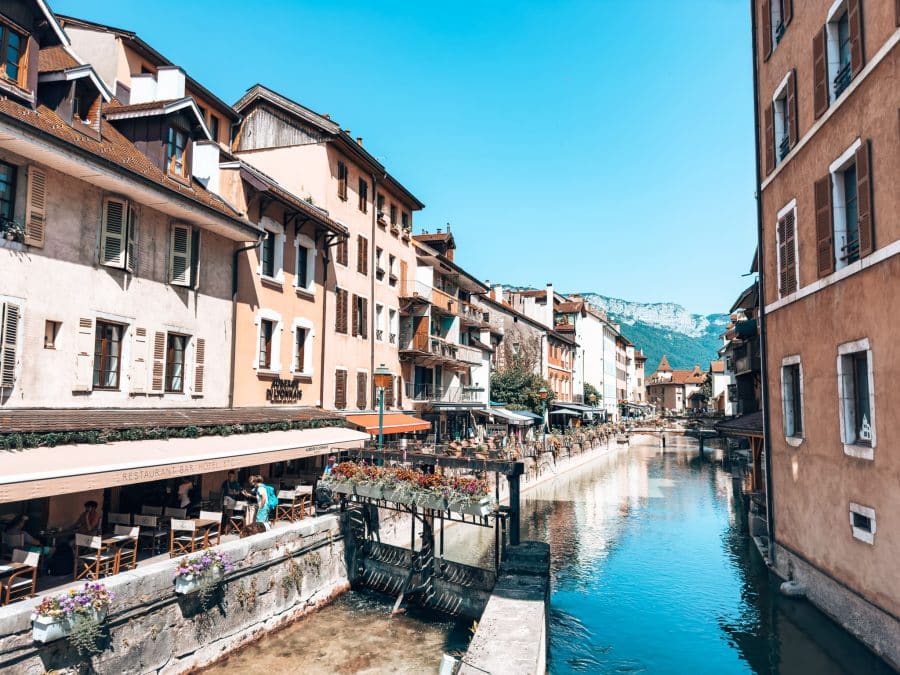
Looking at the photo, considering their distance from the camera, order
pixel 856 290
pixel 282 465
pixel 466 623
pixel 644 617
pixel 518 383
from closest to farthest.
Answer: pixel 856 290, pixel 466 623, pixel 644 617, pixel 282 465, pixel 518 383

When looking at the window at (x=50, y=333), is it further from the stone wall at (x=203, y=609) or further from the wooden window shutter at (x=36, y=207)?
the stone wall at (x=203, y=609)

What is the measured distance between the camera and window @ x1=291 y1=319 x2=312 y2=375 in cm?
2133

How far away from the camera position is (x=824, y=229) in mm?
12719

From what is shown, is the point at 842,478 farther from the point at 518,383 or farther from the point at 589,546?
the point at 518,383

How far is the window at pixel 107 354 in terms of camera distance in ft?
44.0

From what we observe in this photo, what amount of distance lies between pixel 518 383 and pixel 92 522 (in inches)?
1554

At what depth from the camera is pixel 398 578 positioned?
50.4 feet

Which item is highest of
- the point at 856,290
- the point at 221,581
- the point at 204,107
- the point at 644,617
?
the point at 204,107

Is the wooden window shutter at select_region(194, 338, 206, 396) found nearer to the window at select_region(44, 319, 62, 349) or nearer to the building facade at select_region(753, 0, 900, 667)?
the window at select_region(44, 319, 62, 349)

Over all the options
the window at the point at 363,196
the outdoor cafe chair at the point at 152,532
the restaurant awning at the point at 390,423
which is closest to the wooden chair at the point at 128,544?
the outdoor cafe chair at the point at 152,532

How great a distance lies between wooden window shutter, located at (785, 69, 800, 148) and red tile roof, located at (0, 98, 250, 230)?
47.2ft

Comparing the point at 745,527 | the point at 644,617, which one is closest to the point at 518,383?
the point at 745,527

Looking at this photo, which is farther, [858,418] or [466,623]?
[466,623]

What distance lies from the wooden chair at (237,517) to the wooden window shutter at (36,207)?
720 centimetres
